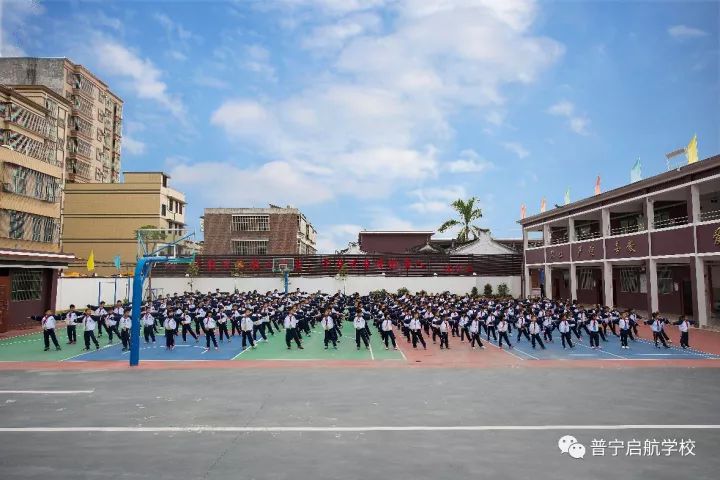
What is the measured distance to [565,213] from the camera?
40.7 metres

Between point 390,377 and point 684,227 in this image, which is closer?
point 390,377

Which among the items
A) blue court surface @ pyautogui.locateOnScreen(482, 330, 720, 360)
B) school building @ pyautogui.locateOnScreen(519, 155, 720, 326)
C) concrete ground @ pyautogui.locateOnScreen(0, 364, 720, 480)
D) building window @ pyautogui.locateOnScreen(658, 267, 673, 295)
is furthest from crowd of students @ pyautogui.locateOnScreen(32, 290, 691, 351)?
building window @ pyautogui.locateOnScreen(658, 267, 673, 295)

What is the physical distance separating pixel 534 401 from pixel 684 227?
2090 cm

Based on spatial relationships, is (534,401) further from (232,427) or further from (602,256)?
(602,256)

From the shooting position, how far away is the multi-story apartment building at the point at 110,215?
5806 centimetres

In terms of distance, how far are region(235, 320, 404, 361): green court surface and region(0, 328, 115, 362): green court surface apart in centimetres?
699

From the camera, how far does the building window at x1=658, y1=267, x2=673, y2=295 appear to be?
33.9 meters

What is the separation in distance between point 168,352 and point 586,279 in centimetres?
3689

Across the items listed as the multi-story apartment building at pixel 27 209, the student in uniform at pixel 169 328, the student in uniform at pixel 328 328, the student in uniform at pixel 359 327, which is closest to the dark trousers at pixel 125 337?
the student in uniform at pixel 169 328

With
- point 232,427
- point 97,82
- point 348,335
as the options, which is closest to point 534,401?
point 232,427

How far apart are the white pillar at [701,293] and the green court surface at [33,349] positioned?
2970 centimetres

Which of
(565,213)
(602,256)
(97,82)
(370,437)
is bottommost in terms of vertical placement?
Answer: (370,437)

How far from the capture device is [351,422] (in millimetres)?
10055

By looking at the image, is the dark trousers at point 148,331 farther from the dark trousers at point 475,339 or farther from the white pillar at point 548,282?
the white pillar at point 548,282
